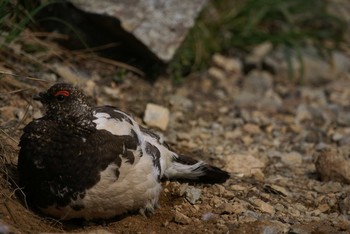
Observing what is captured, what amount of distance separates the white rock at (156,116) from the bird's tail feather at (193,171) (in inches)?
40.3

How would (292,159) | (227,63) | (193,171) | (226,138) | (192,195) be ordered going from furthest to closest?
1. (227,63)
2. (226,138)
3. (292,159)
4. (193,171)
5. (192,195)

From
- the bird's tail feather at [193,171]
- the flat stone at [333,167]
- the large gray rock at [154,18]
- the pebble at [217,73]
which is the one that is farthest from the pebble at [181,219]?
the pebble at [217,73]

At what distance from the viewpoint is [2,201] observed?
386 cm

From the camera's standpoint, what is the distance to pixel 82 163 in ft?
12.5

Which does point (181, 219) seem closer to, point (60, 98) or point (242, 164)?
point (60, 98)

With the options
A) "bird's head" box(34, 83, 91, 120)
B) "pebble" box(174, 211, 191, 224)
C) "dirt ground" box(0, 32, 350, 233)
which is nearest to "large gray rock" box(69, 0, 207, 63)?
"dirt ground" box(0, 32, 350, 233)

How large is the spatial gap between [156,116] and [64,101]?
172 cm

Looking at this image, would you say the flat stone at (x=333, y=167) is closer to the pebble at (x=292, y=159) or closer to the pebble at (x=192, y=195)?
the pebble at (x=292, y=159)

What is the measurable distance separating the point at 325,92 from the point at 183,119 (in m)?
1.87

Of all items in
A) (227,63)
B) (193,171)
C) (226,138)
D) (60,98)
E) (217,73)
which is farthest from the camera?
(227,63)

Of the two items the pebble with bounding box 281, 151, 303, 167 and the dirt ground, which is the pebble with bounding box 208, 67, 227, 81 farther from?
the pebble with bounding box 281, 151, 303, 167

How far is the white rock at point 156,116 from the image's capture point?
557 cm

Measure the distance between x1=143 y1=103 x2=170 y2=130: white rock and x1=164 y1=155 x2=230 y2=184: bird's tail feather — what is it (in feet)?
3.36

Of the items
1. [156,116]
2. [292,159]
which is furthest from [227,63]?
[292,159]
